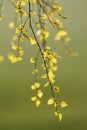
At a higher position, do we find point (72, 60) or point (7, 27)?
point (7, 27)

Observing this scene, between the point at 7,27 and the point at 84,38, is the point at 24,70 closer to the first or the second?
the point at 7,27

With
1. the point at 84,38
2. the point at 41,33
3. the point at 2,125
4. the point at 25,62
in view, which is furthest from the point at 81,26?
the point at 41,33

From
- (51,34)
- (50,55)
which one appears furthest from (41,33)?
(51,34)

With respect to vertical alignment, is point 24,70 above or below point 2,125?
above

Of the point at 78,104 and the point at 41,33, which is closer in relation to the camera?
the point at 41,33

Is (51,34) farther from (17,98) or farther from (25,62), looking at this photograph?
(17,98)

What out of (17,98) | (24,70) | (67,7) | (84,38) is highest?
(67,7)
